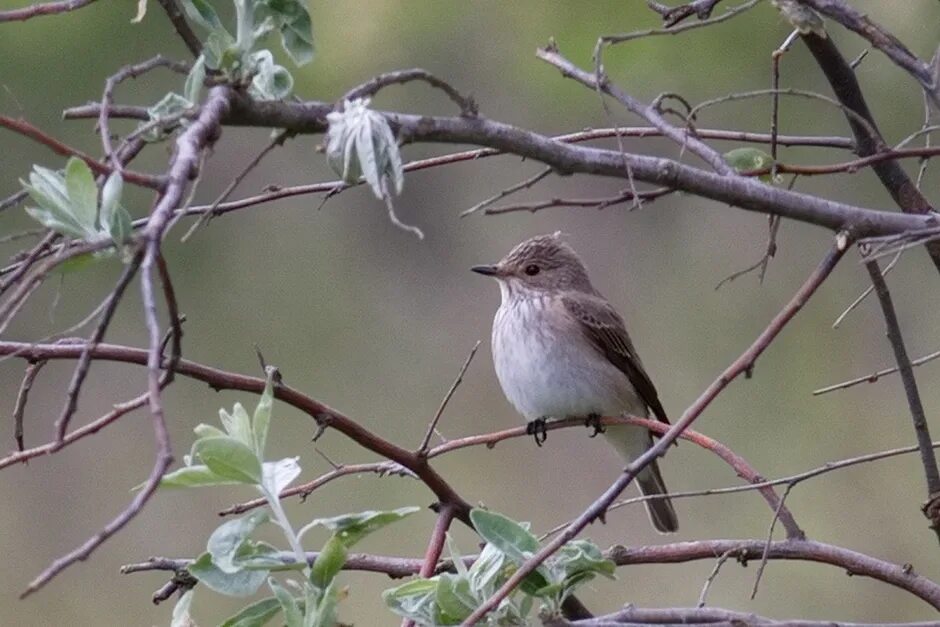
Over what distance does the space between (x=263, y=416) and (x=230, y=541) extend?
0.16 meters

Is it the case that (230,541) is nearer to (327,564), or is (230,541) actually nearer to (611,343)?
(327,564)

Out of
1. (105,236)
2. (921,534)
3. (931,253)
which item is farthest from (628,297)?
(105,236)

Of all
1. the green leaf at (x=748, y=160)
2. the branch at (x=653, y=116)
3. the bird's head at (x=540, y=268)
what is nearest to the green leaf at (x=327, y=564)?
the branch at (x=653, y=116)

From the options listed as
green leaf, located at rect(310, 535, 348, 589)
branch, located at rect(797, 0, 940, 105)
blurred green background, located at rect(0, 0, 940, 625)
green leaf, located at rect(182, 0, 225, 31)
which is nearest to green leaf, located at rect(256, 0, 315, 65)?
green leaf, located at rect(182, 0, 225, 31)

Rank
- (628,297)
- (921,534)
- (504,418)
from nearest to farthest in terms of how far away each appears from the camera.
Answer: (921,534)
(504,418)
(628,297)

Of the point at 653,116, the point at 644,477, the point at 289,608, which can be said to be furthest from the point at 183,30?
the point at 644,477

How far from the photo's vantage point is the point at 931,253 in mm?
2309

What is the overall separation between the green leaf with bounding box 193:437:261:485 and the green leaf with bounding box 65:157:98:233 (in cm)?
34

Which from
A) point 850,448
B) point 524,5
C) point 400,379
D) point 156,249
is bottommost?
point 156,249

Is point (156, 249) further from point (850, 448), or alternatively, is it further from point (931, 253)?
point (850, 448)

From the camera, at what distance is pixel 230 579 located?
185 cm

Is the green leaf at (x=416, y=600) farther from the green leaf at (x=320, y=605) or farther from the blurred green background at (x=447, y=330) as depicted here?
the blurred green background at (x=447, y=330)

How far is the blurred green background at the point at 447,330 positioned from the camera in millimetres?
7629

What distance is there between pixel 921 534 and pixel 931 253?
5978 mm
